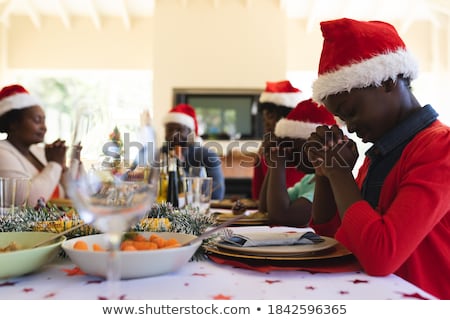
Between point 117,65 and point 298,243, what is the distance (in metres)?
6.25

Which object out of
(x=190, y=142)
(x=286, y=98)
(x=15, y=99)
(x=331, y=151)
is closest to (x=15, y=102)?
(x=15, y=99)

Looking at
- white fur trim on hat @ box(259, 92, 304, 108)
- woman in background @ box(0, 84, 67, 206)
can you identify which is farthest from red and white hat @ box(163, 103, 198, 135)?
woman in background @ box(0, 84, 67, 206)

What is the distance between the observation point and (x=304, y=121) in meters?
1.87

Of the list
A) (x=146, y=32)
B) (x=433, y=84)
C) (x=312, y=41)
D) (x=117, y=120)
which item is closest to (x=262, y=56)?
(x=312, y=41)

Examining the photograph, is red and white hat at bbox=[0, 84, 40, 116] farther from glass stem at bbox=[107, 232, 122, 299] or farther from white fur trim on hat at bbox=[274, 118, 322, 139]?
glass stem at bbox=[107, 232, 122, 299]

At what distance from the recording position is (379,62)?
0.97m

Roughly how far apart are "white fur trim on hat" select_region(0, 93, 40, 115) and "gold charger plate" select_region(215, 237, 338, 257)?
194cm

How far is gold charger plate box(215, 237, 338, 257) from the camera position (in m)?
0.76

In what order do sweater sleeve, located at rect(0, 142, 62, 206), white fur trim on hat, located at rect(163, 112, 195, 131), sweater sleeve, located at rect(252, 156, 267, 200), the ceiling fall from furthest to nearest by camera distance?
the ceiling
white fur trim on hat, located at rect(163, 112, 195, 131)
sweater sleeve, located at rect(252, 156, 267, 200)
sweater sleeve, located at rect(0, 142, 62, 206)

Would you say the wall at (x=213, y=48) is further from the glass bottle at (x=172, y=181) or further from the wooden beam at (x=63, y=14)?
the glass bottle at (x=172, y=181)

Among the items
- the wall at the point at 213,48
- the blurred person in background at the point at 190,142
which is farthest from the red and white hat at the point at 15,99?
the wall at the point at 213,48

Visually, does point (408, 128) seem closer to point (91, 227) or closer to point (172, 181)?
point (91, 227)

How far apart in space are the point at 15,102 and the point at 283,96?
4.82 ft
